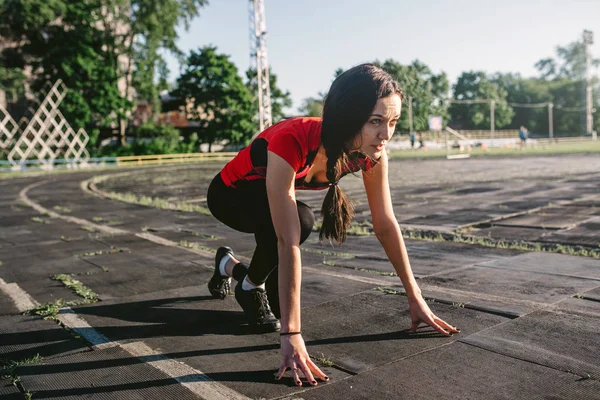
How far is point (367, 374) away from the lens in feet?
7.70

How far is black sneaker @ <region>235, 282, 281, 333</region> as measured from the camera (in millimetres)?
3023

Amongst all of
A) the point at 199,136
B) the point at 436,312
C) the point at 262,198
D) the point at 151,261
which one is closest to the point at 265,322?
the point at 262,198

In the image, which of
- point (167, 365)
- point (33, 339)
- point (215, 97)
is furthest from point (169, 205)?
point (215, 97)

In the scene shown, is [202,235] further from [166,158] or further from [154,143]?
[154,143]

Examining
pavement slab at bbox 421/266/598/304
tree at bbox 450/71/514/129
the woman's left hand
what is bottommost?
pavement slab at bbox 421/266/598/304

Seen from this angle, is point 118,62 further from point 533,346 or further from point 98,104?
point 533,346

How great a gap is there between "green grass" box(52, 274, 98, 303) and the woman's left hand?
89.9 inches

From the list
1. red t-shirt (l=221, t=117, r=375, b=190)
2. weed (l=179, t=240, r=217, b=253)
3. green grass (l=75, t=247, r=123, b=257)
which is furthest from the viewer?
weed (l=179, t=240, r=217, b=253)

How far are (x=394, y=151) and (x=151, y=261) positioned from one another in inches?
1465

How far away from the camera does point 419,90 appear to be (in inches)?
243

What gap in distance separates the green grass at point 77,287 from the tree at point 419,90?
2.52 m

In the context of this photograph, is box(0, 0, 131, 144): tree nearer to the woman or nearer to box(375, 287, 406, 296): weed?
box(375, 287, 406, 296): weed

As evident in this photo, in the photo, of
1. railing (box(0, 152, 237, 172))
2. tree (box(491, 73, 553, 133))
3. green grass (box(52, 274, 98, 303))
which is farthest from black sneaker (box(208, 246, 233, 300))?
tree (box(491, 73, 553, 133))

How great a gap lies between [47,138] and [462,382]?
39.3 metres
